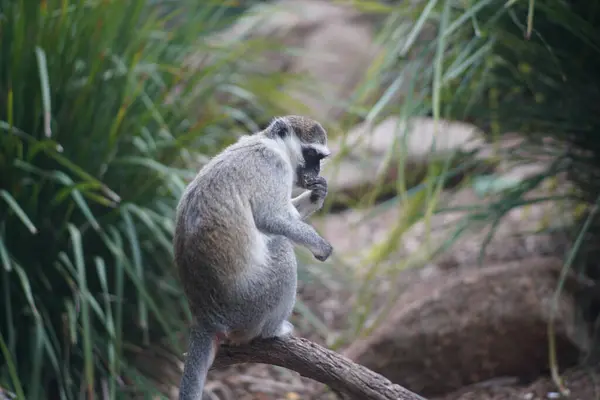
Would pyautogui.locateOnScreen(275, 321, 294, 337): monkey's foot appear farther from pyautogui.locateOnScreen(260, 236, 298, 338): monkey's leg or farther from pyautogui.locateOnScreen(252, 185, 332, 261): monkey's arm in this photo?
pyautogui.locateOnScreen(252, 185, 332, 261): monkey's arm

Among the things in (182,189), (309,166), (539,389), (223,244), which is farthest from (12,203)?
(539,389)

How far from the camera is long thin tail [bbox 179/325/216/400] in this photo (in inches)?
95.7

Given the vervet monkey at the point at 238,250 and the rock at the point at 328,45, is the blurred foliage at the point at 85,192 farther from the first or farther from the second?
the rock at the point at 328,45

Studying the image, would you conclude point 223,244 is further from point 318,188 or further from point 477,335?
point 477,335

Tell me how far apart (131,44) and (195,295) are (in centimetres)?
219

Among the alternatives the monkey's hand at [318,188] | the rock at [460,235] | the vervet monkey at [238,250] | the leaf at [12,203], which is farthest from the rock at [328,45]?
the vervet monkey at [238,250]

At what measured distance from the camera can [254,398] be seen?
4117 millimetres

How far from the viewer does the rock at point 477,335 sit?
3.77m

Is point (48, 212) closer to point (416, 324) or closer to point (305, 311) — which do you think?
point (305, 311)

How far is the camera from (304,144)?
2824mm

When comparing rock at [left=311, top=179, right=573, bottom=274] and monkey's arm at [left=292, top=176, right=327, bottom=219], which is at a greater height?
monkey's arm at [left=292, top=176, right=327, bottom=219]

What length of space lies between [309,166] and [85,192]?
143 centimetres

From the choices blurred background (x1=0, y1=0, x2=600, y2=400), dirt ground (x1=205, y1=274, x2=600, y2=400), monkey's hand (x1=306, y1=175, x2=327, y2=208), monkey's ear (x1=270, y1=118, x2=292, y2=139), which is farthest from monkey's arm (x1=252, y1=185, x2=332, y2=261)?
dirt ground (x1=205, y1=274, x2=600, y2=400)

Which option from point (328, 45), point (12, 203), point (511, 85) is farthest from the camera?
point (328, 45)
